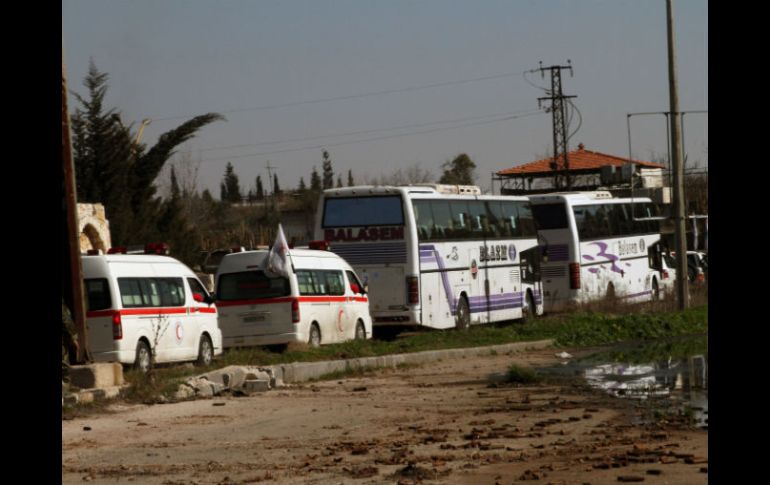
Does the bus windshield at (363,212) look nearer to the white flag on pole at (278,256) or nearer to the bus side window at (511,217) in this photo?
the bus side window at (511,217)

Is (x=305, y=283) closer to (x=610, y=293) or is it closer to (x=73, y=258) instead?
(x=73, y=258)

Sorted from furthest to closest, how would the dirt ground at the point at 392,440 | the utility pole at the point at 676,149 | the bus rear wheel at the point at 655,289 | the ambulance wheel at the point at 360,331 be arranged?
the bus rear wheel at the point at 655,289, the utility pole at the point at 676,149, the ambulance wheel at the point at 360,331, the dirt ground at the point at 392,440

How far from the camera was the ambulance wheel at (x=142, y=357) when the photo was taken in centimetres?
2109

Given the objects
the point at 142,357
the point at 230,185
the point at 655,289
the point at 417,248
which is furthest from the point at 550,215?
the point at 230,185

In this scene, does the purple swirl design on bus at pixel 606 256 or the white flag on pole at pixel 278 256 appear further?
the purple swirl design on bus at pixel 606 256

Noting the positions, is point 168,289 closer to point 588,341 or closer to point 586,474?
point 588,341

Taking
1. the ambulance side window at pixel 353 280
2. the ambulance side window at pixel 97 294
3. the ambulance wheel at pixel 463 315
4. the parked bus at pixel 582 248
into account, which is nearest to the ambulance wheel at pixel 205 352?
the ambulance side window at pixel 97 294

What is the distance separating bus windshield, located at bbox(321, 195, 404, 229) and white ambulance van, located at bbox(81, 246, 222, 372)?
8008 mm

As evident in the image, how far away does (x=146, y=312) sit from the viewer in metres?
21.8

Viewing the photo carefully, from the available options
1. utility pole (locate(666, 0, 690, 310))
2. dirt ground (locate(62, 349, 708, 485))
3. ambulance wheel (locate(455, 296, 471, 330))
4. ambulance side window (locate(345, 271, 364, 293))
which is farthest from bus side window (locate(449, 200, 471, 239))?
dirt ground (locate(62, 349, 708, 485))

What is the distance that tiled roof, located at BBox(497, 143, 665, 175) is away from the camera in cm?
8203

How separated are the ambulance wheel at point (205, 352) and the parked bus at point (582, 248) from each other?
59.3 feet

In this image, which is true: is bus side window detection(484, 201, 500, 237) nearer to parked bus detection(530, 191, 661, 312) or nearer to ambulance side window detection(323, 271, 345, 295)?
parked bus detection(530, 191, 661, 312)
